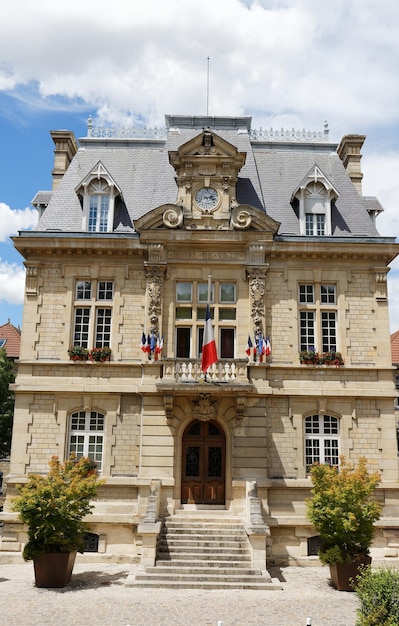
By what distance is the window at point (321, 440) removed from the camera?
21.5 m

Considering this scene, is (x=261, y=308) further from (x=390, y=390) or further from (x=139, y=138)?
(x=139, y=138)

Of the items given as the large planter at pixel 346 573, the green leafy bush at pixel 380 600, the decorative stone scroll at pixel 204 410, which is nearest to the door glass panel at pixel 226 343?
the decorative stone scroll at pixel 204 410

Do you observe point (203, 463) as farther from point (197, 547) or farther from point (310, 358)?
point (310, 358)

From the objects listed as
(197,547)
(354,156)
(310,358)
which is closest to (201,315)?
(310,358)

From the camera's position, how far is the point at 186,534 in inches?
754

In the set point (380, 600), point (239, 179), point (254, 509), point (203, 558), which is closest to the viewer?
point (380, 600)

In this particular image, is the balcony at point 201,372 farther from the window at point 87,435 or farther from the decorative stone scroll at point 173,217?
the decorative stone scroll at point 173,217

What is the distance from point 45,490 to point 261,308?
392 inches

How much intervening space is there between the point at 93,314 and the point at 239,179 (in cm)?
817

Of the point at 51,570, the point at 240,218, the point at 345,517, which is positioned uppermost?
the point at 240,218

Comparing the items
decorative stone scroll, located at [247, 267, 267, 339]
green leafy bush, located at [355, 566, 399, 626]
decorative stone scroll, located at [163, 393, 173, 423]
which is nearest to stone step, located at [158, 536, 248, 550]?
decorative stone scroll, located at [163, 393, 173, 423]

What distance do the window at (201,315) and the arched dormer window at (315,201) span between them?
13.3 ft

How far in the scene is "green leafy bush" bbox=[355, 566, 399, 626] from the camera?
31.8 feet

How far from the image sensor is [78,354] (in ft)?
71.9
